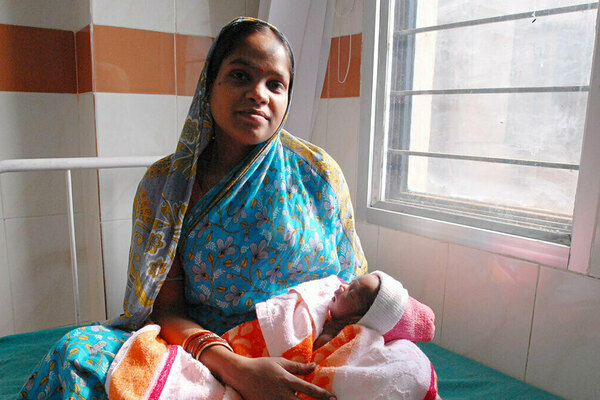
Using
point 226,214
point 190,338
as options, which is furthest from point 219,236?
point 190,338

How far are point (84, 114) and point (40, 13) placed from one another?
456 mm

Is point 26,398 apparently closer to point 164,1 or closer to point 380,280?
point 380,280

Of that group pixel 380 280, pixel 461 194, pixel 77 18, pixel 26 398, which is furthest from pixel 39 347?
pixel 461 194

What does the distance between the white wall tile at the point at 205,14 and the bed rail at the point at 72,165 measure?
2.06 feet

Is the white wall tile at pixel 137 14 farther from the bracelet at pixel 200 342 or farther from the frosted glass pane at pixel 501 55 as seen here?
the bracelet at pixel 200 342

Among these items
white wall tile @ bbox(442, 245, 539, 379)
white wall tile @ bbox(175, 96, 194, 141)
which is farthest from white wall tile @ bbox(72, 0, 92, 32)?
white wall tile @ bbox(442, 245, 539, 379)

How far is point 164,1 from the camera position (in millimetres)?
2074

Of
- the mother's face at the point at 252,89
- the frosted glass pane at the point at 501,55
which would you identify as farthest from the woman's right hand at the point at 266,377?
the frosted glass pane at the point at 501,55

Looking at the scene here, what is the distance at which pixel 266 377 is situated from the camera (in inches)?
37.9

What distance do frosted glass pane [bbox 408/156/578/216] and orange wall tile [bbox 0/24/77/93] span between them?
5.16ft

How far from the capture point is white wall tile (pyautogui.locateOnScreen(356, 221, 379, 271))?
1971mm

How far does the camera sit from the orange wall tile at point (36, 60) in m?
2.00

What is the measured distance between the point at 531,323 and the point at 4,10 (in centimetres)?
232

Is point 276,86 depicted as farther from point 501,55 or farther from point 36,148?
point 36,148
